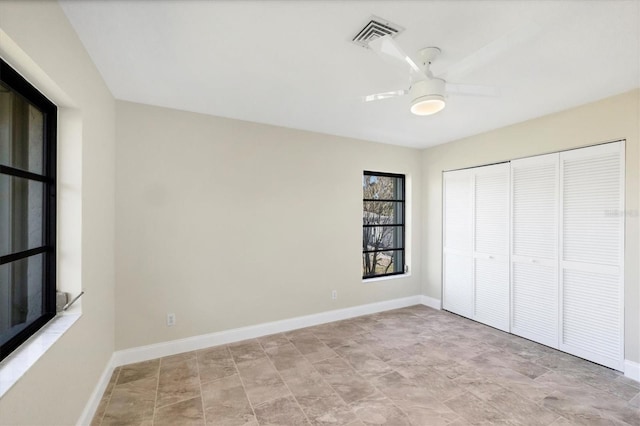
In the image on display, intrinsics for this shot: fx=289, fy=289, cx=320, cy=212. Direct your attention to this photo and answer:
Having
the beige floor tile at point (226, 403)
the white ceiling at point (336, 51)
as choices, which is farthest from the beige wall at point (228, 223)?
the beige floor tile at point (226, 403)

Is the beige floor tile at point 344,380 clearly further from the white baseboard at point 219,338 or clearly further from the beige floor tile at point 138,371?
the beige floor tile at point 138,371

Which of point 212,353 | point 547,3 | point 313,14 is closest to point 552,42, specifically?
point 547,3

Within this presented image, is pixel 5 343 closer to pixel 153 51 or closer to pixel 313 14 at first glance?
pixel 153 51

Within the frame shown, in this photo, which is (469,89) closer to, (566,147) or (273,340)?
(566,147)

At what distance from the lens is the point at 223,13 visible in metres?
1.61

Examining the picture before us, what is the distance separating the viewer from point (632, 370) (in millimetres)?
2584

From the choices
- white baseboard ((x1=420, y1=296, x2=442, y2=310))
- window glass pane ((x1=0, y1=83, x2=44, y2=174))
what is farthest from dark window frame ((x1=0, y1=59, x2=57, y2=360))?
white baseboard ((x1=420, y1=296, x2=442, y2=310))

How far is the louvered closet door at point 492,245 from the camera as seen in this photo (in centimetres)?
366

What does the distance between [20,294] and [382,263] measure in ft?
13.4

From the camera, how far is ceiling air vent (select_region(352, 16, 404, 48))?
1676 millimetres

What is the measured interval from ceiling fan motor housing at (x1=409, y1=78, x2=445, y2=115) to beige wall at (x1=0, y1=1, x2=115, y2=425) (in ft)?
6.70

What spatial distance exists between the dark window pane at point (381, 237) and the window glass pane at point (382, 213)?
0.10m

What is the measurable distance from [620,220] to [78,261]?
14.6 ft

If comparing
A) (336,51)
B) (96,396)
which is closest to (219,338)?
(96,396)
